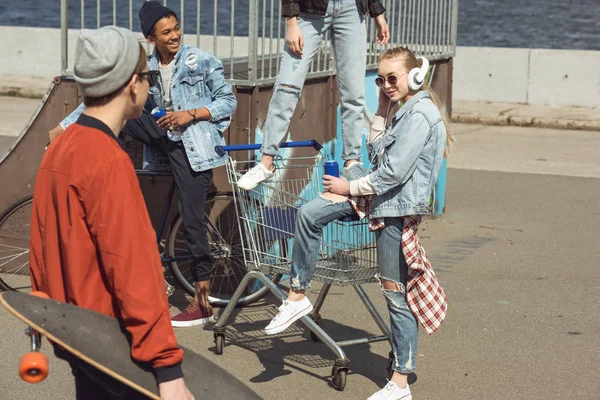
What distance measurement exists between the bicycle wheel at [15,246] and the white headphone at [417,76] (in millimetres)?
3118

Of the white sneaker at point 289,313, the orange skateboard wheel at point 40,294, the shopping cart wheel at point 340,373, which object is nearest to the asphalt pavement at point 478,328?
the shopping cart wheel at point 340,373

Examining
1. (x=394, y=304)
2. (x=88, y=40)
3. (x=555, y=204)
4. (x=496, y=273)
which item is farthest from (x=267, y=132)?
(x=555, y=204)

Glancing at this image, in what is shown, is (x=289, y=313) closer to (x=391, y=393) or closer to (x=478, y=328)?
(x=391, y=393)

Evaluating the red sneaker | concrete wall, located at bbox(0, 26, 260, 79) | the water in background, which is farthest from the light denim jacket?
the water in background

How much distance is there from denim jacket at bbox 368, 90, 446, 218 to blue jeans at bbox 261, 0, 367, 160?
4.21 ft

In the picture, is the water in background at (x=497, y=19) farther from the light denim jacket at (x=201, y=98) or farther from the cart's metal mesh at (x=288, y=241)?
the cart's metal mesh at (x=288, y=241)

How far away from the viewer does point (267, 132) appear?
6387 mm

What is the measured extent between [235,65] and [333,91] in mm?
888

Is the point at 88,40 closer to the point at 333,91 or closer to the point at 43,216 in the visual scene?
the point at 43,216

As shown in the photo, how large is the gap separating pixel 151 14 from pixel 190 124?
69cm

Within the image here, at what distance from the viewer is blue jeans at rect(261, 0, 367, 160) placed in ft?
21.1

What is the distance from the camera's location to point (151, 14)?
20.2 ft

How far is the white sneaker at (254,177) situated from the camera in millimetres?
5832

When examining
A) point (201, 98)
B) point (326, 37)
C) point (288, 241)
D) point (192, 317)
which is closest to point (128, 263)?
point (288, 241)
